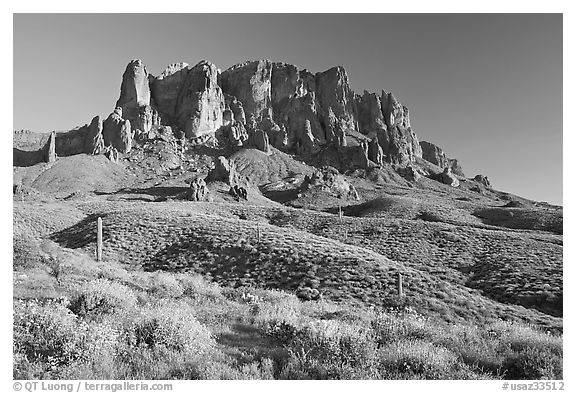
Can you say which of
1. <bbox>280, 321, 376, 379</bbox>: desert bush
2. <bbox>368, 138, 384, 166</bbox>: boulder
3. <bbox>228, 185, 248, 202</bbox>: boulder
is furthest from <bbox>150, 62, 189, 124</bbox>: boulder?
<bbox>280, 321, 376, 379</bbox>: desert bush

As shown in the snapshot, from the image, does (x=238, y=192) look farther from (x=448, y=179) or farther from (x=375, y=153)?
(x=448, y=179)

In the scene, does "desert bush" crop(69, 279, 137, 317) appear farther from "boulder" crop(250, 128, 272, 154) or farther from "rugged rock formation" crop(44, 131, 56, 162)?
"boulder" crop(250, 128, 272, 154)

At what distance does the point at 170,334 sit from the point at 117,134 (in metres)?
158

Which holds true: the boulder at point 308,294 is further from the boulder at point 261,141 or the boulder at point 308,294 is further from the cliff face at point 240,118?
the cliff face at point 240,118

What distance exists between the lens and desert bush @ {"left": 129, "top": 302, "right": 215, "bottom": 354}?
562 cm

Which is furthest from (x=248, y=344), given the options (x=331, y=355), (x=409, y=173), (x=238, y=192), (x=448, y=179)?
(x=448, y=179)

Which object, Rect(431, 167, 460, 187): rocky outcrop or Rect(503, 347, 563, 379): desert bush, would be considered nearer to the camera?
Rect(503, 347, 563, 379): desert bush

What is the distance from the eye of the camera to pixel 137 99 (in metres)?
170

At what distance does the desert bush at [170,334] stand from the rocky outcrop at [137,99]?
16949 cm

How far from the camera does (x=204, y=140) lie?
545 feet

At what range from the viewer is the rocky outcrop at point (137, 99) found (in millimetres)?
161875

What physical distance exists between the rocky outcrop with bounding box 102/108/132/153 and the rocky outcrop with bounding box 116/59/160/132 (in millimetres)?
12988
